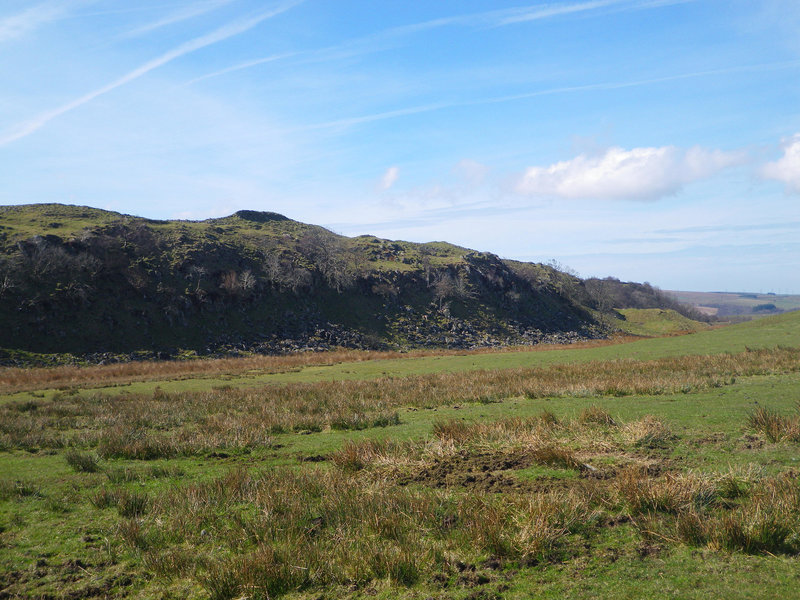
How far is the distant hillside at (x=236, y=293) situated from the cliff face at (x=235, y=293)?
188 millimetres

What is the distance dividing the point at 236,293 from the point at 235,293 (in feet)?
0.51

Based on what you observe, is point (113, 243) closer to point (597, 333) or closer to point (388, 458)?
point (388, 458)

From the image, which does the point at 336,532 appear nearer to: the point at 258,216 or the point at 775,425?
the point at 775,425

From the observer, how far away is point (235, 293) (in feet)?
214

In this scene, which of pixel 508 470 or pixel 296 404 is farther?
pixel 296 404

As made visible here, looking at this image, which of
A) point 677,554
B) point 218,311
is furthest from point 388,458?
point 218,311

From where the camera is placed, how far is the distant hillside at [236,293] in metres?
51.0

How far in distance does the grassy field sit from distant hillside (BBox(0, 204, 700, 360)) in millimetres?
41556

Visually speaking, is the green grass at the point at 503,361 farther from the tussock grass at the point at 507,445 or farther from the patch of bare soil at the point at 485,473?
the patch of bare soil at the point at 485,473

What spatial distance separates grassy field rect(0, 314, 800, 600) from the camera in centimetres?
554

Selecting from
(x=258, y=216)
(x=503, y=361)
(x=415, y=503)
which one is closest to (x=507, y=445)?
(x=415, y=503)

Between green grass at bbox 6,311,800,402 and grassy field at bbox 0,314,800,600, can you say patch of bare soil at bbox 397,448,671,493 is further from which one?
green grass at bbox 6,311,800,402

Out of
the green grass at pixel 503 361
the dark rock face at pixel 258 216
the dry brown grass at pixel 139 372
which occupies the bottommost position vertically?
the dry brown grass at pixel 139 372

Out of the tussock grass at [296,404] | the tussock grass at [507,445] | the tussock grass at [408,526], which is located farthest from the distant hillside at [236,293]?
the tussock grass at [408,526]
